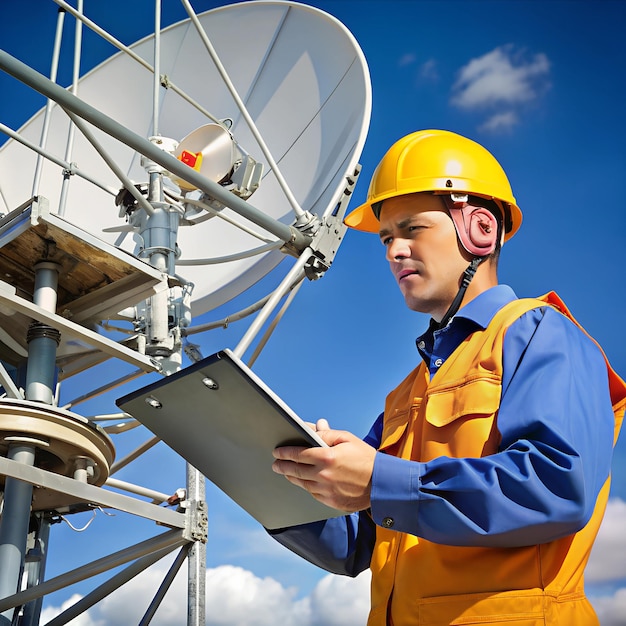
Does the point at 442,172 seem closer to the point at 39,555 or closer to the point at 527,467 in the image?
the point at 527,467

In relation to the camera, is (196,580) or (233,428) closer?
(233,428)

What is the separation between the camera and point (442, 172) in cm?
409

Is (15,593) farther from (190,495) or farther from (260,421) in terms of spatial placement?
(260,421)

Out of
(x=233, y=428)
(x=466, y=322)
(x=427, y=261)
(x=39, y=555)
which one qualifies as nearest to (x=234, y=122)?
(x=39, y=555)

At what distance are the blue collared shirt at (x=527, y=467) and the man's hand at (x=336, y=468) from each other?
0.05 m

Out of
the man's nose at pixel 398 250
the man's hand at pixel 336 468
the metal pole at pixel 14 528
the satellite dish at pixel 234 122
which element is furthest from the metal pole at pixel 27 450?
the man's hand at pixel 336 468

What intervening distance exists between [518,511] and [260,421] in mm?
870

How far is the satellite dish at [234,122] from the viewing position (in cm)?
1120

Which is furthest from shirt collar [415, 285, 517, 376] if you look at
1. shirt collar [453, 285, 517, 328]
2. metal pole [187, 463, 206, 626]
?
metal pole [187, 463, 206, 626]

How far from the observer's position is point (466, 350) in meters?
3.56

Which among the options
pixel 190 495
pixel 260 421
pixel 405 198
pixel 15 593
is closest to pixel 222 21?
pixel 190 495

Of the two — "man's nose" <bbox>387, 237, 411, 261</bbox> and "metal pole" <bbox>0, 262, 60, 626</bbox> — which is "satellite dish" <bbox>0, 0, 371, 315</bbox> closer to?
"metal pole" <bbox>0, 262, 60, 626</bbox>

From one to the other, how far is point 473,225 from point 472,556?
4.96 feet

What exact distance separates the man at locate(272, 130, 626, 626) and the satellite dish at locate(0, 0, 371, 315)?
5.75m
